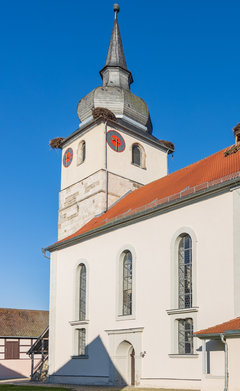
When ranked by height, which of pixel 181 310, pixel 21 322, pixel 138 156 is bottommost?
pixel 21 322

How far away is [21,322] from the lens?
3597cm

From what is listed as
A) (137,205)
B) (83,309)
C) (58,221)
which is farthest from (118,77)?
(83,309)

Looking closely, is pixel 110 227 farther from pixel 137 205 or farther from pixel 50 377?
pixel 50 377

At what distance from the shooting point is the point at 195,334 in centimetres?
1553

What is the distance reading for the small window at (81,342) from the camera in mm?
23188

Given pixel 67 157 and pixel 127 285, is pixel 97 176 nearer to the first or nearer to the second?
pixel 67 157

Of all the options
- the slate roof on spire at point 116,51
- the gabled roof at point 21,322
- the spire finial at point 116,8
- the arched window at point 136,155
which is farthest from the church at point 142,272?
the spire finial at point 116,8

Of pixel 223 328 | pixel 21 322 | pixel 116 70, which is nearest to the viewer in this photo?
pixel 223 328

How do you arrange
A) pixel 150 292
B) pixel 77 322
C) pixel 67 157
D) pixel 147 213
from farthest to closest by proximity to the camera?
pixel 67 157 → pixel 77 322 → pixel 147 213 → pixel 150 292

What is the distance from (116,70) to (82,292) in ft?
54.2

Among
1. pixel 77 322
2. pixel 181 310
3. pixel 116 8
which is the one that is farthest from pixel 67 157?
pixel 181 310

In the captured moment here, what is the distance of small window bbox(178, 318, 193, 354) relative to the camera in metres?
17.6

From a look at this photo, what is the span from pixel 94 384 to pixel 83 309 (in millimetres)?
3598

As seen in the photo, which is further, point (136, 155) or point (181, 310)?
point (136, 155)
